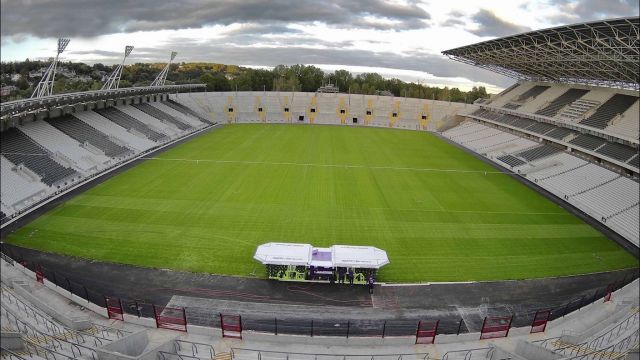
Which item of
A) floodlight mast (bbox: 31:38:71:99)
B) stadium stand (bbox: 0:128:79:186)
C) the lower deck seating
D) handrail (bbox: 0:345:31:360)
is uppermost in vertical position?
floodlight mast (bbox: 31:38:71:99)

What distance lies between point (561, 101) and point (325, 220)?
32401mm

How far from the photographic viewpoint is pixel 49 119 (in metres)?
32.9

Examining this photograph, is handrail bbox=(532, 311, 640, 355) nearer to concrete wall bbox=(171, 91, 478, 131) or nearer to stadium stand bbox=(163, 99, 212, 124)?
concrete wall bbox=(171, 91, 478, 131)

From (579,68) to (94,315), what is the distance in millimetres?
41287

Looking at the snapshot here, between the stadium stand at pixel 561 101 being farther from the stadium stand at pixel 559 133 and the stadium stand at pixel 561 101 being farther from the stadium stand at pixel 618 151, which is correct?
the stadium stand at pixel 618 151

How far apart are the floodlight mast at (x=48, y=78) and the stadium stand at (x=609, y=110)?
1692 inches

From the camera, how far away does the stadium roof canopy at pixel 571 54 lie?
947 inches

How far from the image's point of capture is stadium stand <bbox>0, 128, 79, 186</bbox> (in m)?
25.3

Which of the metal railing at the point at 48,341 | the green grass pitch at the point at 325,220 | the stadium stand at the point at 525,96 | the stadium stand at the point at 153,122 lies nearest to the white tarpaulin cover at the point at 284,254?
the green grass pitch at the point at 325,220

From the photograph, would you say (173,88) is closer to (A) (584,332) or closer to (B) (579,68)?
(B) (579,68)

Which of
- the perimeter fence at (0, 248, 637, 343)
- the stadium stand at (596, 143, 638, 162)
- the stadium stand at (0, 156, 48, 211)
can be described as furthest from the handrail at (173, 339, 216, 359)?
the stadium stand at (596, 143, 638, 162)

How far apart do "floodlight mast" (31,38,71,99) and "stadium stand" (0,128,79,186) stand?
10.8 feet

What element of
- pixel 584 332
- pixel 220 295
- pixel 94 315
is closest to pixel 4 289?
pixel 94 315

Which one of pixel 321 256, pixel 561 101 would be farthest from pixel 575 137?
pixel 321 256
